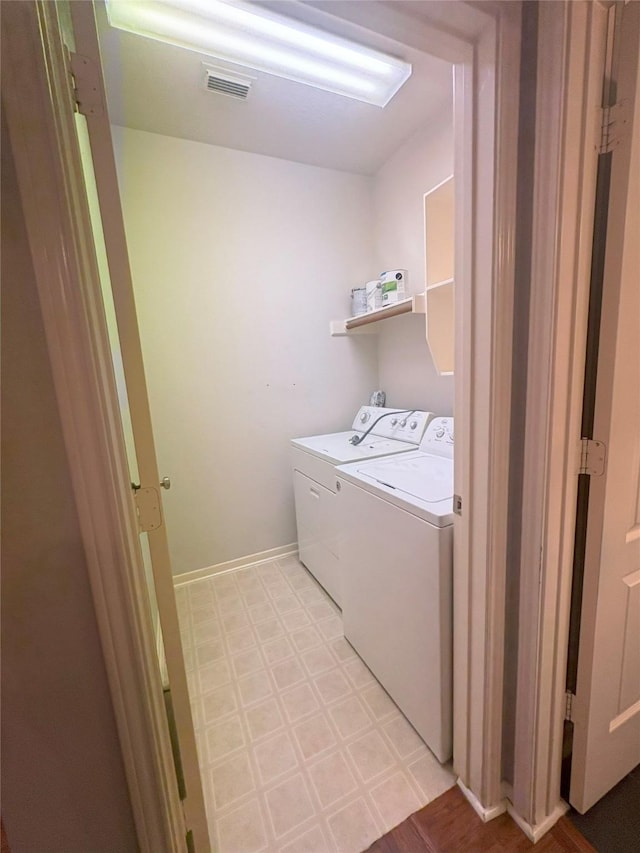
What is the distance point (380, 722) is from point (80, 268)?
1.74 metres

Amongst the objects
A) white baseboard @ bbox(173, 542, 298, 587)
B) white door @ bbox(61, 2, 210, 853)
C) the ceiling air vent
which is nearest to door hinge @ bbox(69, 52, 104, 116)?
white door @ bbox(61, 2, 210, 853)

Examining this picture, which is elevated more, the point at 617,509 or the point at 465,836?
the point at 617,509

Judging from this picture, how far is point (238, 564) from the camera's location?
2.46 m

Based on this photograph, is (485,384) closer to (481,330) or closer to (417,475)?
(481,330)

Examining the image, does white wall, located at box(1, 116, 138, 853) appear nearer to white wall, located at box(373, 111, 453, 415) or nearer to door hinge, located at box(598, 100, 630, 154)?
door hinge, located at box(598, 100, 630, 154)

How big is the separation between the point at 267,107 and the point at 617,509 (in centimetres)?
232

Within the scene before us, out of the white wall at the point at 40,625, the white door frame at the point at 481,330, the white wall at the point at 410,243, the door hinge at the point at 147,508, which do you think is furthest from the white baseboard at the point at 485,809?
the white wall at the point at 410,243

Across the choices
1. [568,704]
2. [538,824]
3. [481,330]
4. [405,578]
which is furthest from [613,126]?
[538,824]

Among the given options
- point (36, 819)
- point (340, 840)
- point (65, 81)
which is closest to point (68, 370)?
point (65, 81)

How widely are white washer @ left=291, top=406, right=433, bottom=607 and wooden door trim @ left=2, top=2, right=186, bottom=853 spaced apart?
3.97 feet

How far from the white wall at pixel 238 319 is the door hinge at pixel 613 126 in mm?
1853

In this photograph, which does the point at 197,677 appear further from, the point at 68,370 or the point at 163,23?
the point at 163,23

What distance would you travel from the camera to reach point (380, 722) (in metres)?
1.34

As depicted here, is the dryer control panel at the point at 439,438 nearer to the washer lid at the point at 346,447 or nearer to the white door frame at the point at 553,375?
the washer lid at the point at 346,447
